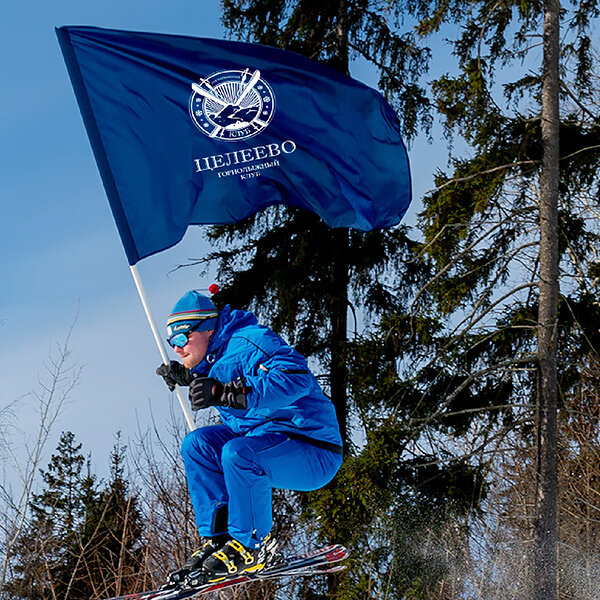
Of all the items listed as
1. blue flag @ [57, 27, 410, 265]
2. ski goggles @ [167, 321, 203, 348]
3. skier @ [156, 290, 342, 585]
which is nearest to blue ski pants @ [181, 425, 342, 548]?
skier @ [156, 290, 342, 585]

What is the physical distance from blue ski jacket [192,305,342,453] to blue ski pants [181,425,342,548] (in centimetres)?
9

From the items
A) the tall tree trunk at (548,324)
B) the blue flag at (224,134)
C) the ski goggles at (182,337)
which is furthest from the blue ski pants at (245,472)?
the tall tree trunk at (548,324)

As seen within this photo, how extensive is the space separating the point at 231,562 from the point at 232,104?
3.41m

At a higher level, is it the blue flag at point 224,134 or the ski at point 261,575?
the blue flag at point 224,134

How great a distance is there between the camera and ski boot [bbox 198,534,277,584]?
17.6 ft

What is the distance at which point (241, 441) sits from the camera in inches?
211

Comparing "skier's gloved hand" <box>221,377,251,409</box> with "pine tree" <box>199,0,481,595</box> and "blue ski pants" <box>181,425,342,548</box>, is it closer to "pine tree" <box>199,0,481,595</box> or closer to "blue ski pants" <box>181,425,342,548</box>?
"blue ski pants" <box>181,425,342,548</box>

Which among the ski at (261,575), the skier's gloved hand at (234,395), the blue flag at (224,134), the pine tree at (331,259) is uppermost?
the pine tree at (331,259)

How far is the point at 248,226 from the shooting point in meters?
17.2

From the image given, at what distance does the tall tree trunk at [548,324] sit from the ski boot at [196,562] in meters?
8.44

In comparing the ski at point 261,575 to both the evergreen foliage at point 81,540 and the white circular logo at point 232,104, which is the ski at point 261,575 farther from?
the evergreen foliage at point 81,540

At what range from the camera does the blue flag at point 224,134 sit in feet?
21.4

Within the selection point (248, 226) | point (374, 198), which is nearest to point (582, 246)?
point (248, 226)

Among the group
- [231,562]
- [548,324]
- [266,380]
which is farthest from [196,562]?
[548,324]
